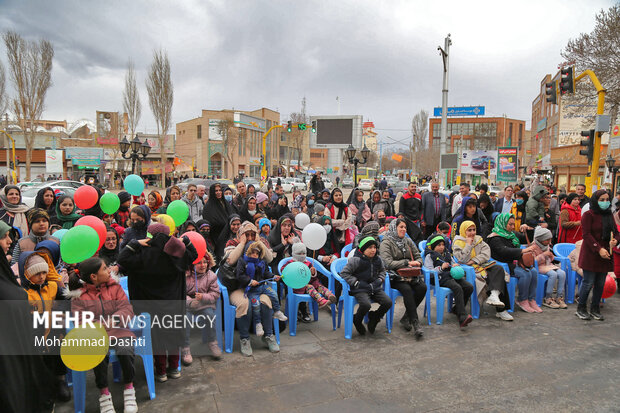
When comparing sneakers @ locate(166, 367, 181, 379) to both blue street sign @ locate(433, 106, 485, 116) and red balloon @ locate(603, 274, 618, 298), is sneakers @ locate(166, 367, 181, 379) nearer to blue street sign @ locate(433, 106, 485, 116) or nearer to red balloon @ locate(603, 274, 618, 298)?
red balloon @ locate(603, 274, 618, 298)

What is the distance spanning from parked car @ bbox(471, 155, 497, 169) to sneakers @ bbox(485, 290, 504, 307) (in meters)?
31.4

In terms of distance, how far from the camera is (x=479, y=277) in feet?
18.6

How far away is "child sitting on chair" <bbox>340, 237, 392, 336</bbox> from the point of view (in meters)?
4.93

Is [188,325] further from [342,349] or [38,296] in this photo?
[342,349]

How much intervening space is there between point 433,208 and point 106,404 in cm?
738

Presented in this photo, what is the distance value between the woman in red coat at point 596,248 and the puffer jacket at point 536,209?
88.8 inches

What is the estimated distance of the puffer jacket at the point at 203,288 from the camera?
4.33m

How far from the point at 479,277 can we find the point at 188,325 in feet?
13.6

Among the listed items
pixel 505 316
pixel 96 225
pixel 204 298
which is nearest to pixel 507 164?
pixel 505 316

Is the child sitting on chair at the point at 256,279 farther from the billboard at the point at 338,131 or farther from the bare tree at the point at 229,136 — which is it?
the bare tree at the point at 229,136

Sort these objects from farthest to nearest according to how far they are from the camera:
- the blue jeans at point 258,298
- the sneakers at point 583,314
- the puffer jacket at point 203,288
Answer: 1. the sneakers at point 583,314
2. the blue jeans at point 258,298
3. the puffer jacket at point 203,288

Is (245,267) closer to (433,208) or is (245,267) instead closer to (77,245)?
(77,245)

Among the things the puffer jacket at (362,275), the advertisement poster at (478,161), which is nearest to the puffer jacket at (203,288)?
the puffer jacket at (362,275)

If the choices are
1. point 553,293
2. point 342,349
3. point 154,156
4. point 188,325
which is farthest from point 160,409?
point 154,156
